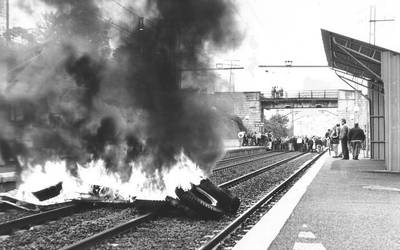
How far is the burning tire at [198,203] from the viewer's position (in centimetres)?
775

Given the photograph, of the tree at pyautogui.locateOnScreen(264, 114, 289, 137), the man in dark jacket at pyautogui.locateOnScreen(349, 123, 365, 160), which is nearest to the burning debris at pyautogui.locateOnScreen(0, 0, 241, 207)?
the man in dark jacket at pyautogui.locateOnScreen(349, 123, 365, 160)

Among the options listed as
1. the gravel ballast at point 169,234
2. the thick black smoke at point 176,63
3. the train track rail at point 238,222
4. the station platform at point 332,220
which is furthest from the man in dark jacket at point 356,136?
the gravel ballast at point 169,234

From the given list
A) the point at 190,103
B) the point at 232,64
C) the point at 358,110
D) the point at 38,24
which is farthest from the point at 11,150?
the point at 358,110

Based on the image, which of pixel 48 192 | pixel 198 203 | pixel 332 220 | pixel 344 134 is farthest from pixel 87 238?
pixel 344 134

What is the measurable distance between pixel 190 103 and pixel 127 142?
1.59 metres

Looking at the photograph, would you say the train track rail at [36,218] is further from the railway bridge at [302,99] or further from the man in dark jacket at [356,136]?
the railway bridge at [302,99]

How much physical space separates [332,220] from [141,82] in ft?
15.4

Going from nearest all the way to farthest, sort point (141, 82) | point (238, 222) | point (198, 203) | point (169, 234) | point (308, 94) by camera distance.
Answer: point (169, 234) < point (238, 222) < point (198, 203) < point (141, 82) < point (308, 94)

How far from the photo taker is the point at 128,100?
955 cm

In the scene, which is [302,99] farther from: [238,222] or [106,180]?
[238,222]

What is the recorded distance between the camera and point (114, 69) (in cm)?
967

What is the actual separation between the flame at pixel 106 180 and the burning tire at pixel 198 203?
130mm

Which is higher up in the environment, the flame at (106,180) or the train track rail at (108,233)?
the flame at (106,180)

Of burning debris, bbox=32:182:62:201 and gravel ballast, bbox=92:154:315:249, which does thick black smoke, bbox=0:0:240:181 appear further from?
gravel ballast, bbox=92:154:315:249
